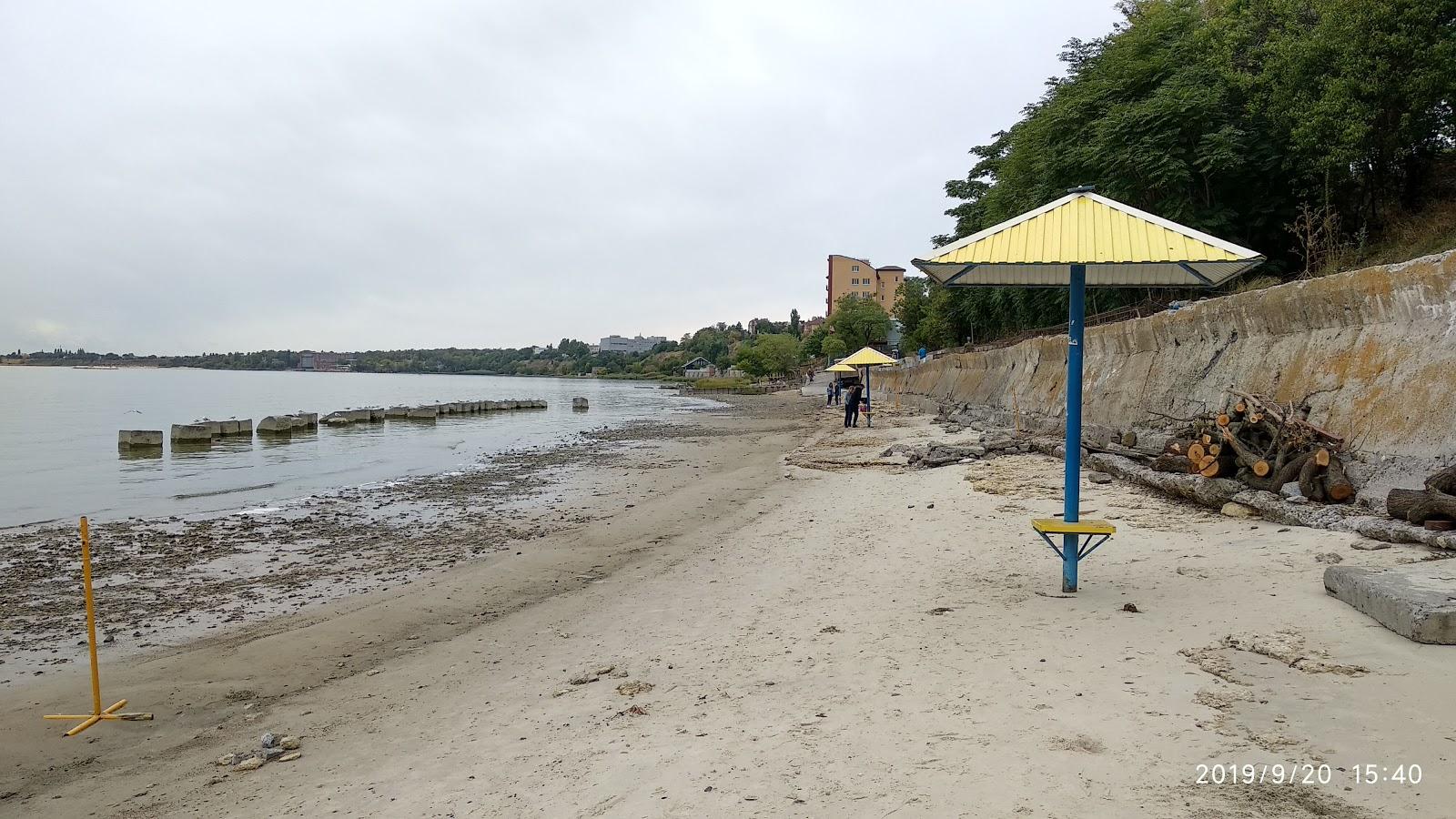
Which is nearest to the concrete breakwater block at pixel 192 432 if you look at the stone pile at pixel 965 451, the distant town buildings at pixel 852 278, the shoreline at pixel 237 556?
the shoreline at pixel 237 556

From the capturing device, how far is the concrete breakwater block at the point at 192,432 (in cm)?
2914

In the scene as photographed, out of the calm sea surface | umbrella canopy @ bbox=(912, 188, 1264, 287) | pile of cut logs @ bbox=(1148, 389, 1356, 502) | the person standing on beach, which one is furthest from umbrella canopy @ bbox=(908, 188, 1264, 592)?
the person standing on beach

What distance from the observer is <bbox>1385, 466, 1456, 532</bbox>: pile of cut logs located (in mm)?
5699

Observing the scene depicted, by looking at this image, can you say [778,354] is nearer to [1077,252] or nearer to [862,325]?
[862,325]

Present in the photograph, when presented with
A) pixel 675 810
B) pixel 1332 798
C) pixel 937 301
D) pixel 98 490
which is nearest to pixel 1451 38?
pixel 1332 798

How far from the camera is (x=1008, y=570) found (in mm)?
6910

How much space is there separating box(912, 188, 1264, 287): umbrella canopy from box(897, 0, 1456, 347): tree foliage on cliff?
12580 mm

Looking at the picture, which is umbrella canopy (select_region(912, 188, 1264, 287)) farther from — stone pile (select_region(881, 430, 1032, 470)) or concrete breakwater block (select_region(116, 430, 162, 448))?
concrete breakwater block (select_region(116, 430, 162, 448))

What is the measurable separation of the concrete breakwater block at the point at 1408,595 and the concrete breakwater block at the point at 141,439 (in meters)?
31.8

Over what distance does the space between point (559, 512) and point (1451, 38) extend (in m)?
21.9

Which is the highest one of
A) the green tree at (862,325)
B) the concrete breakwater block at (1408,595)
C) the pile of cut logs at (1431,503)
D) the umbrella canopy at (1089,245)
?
the green tree at (862,325)

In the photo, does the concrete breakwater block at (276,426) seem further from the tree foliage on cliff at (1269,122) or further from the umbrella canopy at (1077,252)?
the umbrella canopy at (1077,252)

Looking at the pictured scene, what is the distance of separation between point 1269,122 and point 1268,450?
19.6 metres

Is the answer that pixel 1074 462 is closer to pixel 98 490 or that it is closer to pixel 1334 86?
pixel 1334 86
